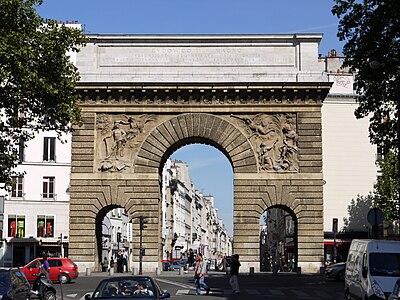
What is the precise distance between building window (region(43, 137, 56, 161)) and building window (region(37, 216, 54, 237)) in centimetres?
517

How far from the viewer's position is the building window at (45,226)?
2613 inches

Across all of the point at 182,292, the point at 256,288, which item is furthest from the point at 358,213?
the point at 182,292

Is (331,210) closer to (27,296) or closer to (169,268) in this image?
(169,268)

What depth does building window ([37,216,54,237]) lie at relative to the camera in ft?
218

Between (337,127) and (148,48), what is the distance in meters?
19.0

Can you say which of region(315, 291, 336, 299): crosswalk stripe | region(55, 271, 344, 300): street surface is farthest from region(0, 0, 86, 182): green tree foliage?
region(315, 291, 336, 299): crosswalk stripe

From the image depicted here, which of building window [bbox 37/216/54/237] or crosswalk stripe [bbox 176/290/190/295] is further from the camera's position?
building window [bbox 37/216/54/237]

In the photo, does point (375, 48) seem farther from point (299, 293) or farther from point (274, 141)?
point (274, 141)

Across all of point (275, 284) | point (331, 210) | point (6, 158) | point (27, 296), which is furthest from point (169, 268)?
point (27, 296)

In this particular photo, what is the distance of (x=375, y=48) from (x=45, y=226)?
40337 millimetres

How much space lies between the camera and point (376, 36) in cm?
3366

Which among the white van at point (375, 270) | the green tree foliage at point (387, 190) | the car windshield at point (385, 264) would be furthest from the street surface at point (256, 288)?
the green tree foliage at point (387, 190)

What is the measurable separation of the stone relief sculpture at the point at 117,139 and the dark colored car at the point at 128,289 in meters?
33.5

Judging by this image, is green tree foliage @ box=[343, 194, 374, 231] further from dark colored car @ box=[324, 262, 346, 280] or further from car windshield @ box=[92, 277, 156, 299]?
car windshield @ box=[92, 277, 156, 299]
